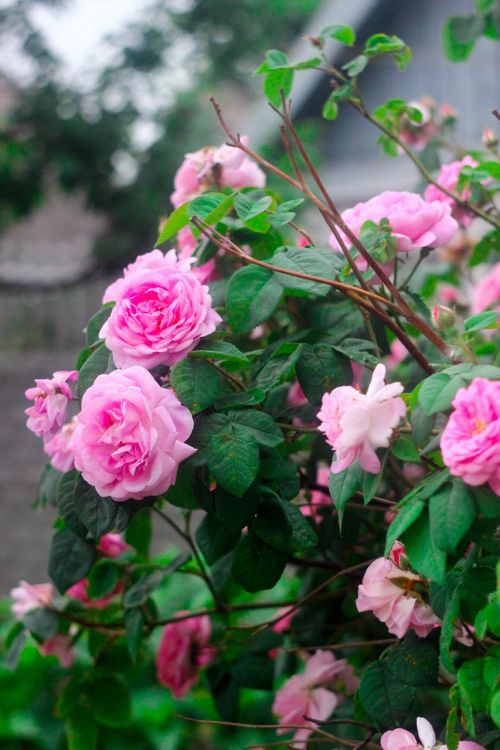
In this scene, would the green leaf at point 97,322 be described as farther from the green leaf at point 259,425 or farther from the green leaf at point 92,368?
the green leaf at point 259,425

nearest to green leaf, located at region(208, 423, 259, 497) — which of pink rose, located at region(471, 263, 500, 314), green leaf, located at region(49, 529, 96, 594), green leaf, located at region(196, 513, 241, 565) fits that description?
green leaf, located at region(196, 513, 241, 565)

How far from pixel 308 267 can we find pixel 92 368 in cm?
17

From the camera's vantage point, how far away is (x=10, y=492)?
17.0 ft

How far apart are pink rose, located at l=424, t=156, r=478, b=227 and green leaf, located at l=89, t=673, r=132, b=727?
571 mm

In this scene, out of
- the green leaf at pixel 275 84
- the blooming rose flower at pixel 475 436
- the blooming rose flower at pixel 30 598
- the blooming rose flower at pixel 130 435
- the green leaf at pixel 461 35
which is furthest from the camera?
the green leaf at pixel 461 35

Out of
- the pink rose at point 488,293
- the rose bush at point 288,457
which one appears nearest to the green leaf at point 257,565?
the rose bush at point 288,457

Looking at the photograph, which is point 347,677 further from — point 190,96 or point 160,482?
point 190,96

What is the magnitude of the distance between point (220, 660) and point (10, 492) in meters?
4.47

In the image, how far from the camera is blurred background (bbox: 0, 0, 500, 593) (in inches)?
232

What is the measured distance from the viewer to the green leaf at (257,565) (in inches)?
26.0

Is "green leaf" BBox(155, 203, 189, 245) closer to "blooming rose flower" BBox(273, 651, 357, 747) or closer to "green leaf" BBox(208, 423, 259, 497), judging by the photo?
"green leaf" BBox(208, 423, 259, 497)

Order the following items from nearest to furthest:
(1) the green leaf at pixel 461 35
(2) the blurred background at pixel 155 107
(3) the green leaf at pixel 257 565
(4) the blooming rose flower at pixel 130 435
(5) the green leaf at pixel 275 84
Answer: (4) the blooming rose flower at pixel 130 435 < (3) the green leaf at pixel 257 565 < (5) the green leaf at pixel 275 84 < (1) the green leaf at pixel 461 35 < (2) the blurred background at pixel 155 107

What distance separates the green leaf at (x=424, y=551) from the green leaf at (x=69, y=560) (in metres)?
0.35

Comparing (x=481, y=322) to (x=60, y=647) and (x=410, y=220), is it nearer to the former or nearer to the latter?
(x=410, y=220)
